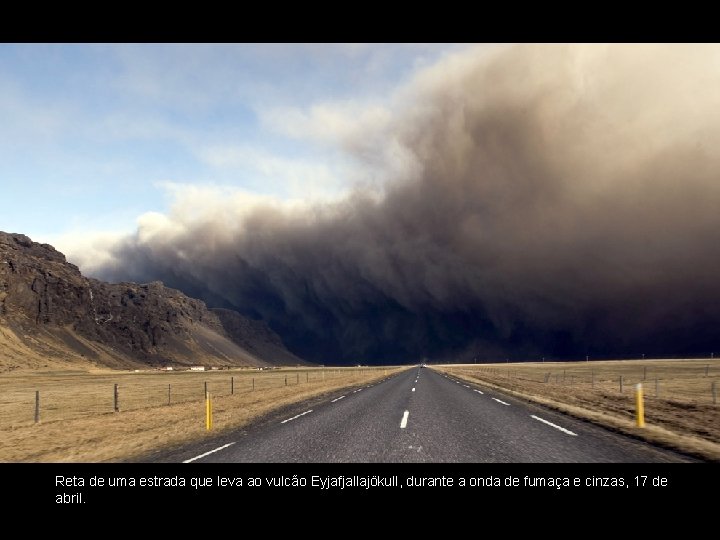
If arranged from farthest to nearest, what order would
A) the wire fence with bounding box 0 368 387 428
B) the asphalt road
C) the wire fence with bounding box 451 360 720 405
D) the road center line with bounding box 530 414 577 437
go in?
the wire fence with bounding box 451 360 720 405, the wire fence with bounding box 0 368 387 428, the road center line with bounding box 530 414 577 437, the asphalt road

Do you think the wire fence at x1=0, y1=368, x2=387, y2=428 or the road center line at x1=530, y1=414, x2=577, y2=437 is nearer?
the road center line at x1=530, y1=414, x2=577, y2=437

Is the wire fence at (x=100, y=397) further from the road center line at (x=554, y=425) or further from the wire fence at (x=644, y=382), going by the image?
the wire fence at (x=644, y=382)

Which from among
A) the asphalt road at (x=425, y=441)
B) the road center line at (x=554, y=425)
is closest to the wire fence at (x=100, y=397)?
the asphalt road at (x=425, y=441)

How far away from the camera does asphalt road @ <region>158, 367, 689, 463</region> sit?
9742 millimetres

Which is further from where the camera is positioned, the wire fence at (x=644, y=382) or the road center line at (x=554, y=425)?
the wire fence at (x=644, y=382)

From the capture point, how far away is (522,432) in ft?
42.5

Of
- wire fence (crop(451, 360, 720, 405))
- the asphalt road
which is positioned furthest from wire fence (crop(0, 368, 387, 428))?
wire fence (crop(451, 360, 720, 405))

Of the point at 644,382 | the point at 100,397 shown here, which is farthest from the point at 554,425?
the point at 644,382

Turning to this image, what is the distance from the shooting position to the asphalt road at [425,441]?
9.74 meters

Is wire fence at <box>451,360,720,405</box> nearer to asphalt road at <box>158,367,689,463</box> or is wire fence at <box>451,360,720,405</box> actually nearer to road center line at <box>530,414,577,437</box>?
road center line at <box>530,414,577,437</box>
